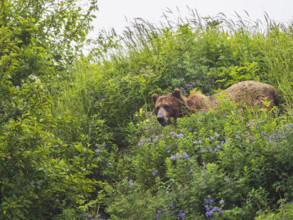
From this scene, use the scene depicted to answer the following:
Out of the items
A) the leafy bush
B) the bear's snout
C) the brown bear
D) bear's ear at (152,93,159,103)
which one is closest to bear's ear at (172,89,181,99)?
the brown bear

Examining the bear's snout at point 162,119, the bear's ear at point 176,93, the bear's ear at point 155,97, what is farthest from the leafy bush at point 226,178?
the bear's ear at point 155,97

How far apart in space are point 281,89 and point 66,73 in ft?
16.1

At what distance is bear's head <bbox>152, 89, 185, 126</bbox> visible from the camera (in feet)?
23.8

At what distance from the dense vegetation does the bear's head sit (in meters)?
0.17

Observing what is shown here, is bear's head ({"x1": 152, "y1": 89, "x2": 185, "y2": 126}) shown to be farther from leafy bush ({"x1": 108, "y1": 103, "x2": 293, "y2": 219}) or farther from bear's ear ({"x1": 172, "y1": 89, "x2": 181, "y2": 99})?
leafy bush ({"x1": 108, "y1": 103, "x2": 293, "y2": 219})

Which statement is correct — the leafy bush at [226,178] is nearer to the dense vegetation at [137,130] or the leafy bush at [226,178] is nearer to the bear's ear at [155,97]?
the dense vegetation at [137,130]

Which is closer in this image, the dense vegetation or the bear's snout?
the dense vegetation

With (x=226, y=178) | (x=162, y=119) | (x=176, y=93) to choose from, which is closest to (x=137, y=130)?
(x=162, y=119)

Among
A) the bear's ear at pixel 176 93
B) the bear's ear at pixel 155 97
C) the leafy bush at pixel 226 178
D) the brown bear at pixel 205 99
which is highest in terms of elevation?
the bear's ear at pixel 155 97

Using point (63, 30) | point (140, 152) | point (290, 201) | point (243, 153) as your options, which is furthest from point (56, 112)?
point (290, 201)

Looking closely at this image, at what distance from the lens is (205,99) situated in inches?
293

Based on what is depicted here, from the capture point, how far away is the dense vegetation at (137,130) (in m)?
4.69

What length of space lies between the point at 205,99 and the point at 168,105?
2.30 feet

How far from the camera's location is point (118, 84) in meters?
8.30
